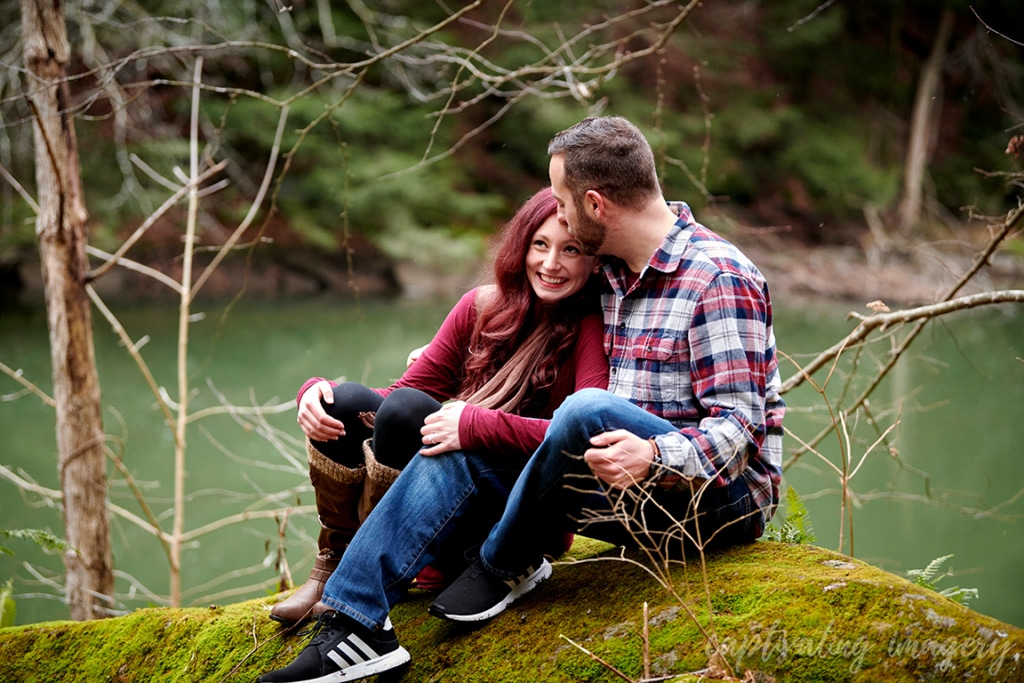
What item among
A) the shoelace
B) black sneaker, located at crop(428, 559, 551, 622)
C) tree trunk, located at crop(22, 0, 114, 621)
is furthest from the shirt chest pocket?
tree trunk, located at crop(22, 0, 114, 621)

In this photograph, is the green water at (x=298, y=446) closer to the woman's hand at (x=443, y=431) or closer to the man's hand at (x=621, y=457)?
the woman's hand at (x=443, y=431)

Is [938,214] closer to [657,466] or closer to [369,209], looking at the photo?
[369,209]

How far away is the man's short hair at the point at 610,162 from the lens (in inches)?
77.2

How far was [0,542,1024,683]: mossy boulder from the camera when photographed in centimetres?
162

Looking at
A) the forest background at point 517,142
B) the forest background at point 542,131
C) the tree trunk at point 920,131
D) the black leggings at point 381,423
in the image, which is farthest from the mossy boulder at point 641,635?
the tree trunk at point 920,131

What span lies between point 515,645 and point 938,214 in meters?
17.1

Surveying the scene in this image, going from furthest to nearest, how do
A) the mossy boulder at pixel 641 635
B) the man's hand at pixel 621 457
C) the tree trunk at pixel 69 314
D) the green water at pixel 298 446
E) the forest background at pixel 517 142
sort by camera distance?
the forest background at pixel 517 142 < the green water at pixel 298 446 < the tree trunk at pixel 69 314 < the man's hand at pixel 621 457 < the mossy boulder at pixel 641 635

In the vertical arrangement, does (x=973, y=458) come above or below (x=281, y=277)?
below

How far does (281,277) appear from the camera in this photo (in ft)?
45.8

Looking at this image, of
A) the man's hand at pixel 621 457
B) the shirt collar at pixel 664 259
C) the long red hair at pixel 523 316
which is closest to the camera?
the man's hand at pixel 621 457

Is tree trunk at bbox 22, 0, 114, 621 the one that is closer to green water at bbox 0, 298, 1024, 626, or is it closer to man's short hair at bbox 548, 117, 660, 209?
green water at bbox 0, 298, 1024, 626

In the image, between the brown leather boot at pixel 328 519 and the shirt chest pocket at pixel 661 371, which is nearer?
the shirt chest pocket at pixel 661 371

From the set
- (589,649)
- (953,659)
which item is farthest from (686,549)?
(953,659)

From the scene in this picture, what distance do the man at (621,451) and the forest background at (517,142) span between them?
6734 mm
